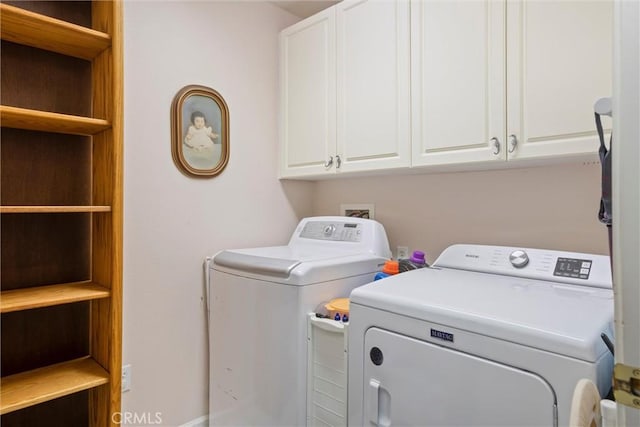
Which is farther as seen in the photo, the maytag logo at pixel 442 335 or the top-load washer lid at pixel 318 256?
the top-load washer lid at pixel 318 256

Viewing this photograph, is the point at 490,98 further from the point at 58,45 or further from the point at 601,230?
the point at 58,45

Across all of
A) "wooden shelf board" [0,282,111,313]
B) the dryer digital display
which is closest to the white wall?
"wooden shelf board" [0,282,111,313]

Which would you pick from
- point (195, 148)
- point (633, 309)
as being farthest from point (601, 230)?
point (195, 148)

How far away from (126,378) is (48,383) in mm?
437

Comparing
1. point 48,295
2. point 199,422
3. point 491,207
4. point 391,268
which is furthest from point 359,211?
point 48,295

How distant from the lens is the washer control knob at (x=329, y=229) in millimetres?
2043

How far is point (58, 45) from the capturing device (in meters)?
1.39

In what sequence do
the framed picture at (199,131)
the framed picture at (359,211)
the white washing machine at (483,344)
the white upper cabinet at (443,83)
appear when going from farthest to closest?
the framed picture at (359,211) → the framed picture at (199,131) → the white upper cabinet at (443,83) → the white washing machine at (483,344)

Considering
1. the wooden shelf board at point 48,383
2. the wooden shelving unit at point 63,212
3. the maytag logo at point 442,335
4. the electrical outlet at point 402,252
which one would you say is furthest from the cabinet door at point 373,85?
the wooden shelf board at point 48,383

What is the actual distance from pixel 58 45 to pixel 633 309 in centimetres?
187

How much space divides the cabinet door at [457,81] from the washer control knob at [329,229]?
63 centimetres

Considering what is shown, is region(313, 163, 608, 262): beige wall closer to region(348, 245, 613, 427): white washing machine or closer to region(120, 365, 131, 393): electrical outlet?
region(348, 245, 613, 427): white washing machine

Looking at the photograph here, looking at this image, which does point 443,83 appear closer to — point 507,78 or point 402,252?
point 507,78

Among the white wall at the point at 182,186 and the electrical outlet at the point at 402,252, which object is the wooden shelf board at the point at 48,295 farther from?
the electrical outlet at the point at 402,252
